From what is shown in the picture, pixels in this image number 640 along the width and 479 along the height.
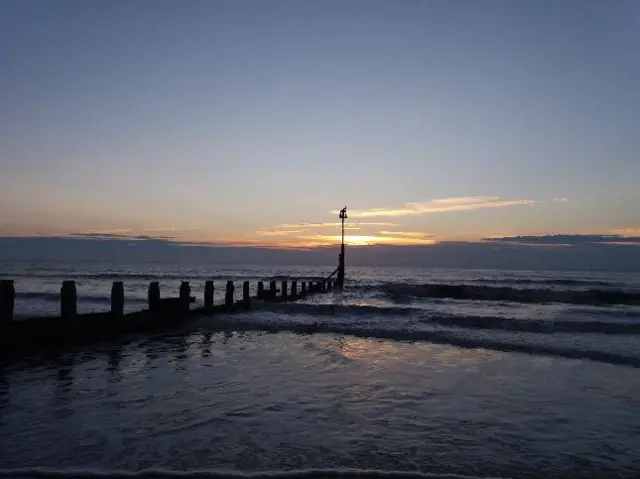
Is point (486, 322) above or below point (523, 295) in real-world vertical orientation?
above

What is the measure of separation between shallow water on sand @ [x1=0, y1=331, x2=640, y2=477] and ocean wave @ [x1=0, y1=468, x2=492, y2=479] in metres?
0.13

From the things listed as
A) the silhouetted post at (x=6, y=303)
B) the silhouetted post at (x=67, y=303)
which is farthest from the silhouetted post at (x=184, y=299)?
the silhouetted post at (x=6, y=303)

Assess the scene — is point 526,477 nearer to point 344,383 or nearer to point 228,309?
point 344,383

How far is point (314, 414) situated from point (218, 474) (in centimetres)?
219

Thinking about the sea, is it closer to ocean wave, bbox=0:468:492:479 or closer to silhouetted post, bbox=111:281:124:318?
ocean wave, bbox=0:468:492:479

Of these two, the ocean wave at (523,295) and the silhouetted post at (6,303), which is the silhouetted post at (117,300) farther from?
the ocean wave at (523,295)

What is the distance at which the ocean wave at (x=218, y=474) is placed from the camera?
14.0 ft

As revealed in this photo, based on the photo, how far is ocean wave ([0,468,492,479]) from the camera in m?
4.27

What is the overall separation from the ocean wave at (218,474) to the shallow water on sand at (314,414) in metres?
0.13

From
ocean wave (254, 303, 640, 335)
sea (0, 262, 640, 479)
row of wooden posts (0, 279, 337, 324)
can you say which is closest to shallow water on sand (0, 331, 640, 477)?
sea (0, 262, 640, 479)

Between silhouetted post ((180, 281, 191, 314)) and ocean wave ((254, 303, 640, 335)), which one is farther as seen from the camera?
ocean wave ((254, 303, 640, 335))

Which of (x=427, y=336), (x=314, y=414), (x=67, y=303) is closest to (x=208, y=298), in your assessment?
(x=67, y=303)

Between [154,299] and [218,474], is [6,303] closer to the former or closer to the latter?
[154,299]

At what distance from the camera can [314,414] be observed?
21.1 ft
